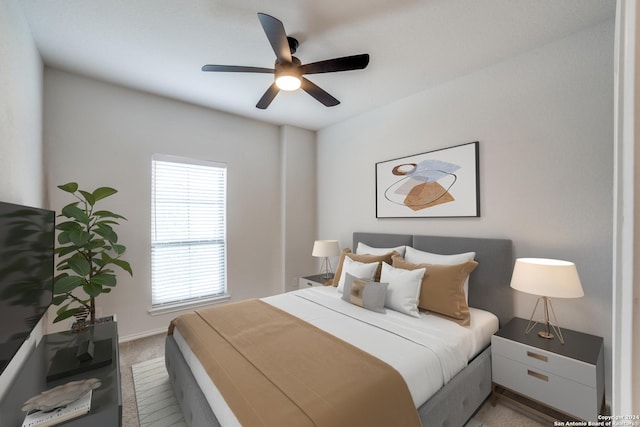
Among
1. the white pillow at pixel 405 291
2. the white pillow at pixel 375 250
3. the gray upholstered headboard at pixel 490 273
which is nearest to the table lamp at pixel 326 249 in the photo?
the white pillow at pixel 375 250

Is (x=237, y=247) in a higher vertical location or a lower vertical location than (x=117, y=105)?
lower

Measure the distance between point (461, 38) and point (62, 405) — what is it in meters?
3.34

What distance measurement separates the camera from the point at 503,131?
2.44 metres

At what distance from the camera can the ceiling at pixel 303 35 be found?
1.84 meters

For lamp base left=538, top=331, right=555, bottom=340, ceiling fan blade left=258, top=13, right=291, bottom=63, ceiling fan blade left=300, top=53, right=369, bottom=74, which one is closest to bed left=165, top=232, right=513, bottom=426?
lamp base left=538, top=331, right=555, bottom=340

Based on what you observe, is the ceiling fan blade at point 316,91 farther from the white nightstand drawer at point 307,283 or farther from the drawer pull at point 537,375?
the drawer pull at point 537,375

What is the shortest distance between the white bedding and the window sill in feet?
4.26

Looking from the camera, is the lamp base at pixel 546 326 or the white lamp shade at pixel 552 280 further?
the lamp base at pixel 546 326

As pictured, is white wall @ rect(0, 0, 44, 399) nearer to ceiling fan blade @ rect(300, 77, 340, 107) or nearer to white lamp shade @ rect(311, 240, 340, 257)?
ceiling fan blade @ rect(300, 77, 340, 107)

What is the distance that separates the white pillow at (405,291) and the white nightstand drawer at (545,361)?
0.59 metres

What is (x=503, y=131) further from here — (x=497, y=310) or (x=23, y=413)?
(x=23, y=413)

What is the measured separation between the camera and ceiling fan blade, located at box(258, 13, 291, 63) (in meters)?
1.49

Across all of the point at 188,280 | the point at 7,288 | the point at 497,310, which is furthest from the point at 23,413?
the point at 497,310

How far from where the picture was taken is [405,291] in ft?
7.45
